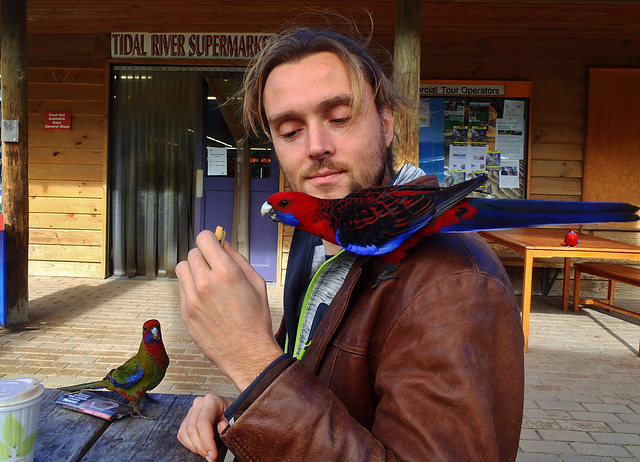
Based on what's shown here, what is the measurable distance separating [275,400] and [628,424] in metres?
3.20

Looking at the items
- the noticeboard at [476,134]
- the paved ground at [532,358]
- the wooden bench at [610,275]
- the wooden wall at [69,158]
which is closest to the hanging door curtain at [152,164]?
the wooden wall at [69,158]

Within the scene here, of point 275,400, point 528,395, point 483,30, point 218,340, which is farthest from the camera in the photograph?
point 483,30

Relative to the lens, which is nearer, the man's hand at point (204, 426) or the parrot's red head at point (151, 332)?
the man's hand at point (204, 426)

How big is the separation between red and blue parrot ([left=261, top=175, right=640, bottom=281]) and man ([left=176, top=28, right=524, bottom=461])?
7cm

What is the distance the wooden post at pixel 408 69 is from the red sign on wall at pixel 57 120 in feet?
16.3

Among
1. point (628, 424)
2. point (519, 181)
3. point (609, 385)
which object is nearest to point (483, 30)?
point (519, 181)

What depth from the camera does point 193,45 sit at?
6266 millimetres

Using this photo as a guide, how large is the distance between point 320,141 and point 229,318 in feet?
1.86

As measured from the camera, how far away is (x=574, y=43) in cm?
604

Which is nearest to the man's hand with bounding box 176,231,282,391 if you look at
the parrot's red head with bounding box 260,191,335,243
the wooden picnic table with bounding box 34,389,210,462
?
the wooden picnic table with bounding box 34,389,210,462

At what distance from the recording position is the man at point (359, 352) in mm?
751

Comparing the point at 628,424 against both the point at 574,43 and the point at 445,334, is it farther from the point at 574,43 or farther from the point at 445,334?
the point at 574,43

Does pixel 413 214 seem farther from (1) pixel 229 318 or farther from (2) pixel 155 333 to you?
(2) pixel 155 333

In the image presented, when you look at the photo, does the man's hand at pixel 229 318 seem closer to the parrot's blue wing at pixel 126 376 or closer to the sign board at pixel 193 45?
the parrot's blue wing at pixel 126 376
